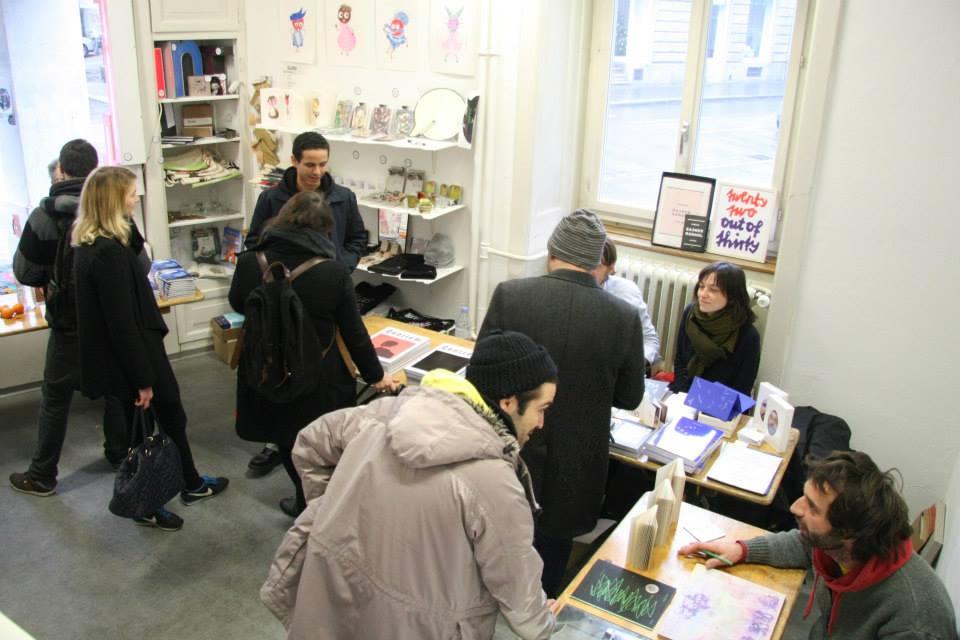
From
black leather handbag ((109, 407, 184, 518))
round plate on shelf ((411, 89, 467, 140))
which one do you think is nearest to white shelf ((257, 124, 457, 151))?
round plate on shelf ((411, 89, 467, 140))

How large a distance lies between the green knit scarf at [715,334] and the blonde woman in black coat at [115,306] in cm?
224

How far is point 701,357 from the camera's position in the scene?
143 inches

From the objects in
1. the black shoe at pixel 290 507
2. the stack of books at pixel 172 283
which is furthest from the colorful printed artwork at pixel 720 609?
the stack of books at pixel 172 283

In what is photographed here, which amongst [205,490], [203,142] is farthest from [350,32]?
[205,490]

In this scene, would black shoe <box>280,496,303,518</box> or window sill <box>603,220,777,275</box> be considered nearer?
black shoe <box>280,496,303,518</box>

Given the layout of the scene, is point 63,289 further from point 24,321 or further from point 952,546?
point 952,546

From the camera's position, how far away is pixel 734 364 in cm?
363

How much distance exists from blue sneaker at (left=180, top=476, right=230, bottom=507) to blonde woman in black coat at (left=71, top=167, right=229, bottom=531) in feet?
1.83

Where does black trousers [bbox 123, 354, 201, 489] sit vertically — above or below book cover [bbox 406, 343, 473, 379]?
below

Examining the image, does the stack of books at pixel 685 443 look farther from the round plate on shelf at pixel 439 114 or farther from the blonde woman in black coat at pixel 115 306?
the round plate on shelf at pixel 439 114

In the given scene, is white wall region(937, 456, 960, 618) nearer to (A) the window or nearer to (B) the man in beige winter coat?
(B) the man in beige winter coat

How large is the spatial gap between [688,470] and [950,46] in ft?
6.50

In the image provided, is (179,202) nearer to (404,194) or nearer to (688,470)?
(404,194)

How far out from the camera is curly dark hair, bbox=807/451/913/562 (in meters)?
1.94
